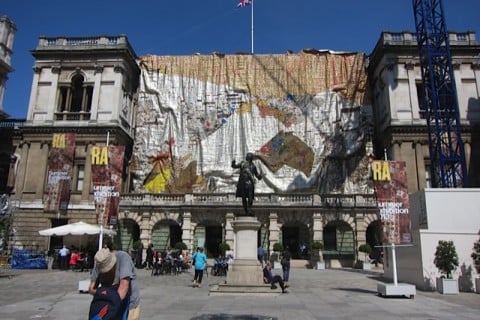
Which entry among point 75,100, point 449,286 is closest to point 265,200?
point 449,286

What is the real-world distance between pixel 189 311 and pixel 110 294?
6052mm

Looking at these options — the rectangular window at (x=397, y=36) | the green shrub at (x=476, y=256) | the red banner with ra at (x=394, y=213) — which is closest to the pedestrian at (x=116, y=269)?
the red banner with ra at (x=394, y=213)

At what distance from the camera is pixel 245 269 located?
13.6 m

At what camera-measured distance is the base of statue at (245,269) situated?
43.0 feet

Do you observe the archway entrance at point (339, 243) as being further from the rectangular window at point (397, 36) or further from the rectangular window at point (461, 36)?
the rectangular window at point (461, 36)

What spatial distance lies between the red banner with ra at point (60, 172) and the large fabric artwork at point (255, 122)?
573 cm

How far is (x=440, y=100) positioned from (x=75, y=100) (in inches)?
1168

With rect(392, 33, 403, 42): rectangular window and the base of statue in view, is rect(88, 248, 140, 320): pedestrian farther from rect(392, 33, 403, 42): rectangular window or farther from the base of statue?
rect(392, 33, 403, 42): rectangular window

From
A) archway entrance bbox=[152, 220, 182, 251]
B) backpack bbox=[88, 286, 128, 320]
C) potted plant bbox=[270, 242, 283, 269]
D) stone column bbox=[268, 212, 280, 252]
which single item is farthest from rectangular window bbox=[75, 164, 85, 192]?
backpack bbox=[88, 286, 128, 320]

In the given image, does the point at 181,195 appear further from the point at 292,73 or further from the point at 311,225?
the point at 292,73

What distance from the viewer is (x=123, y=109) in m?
34.5

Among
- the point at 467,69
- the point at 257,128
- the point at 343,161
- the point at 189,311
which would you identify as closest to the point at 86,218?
the point at 257,128

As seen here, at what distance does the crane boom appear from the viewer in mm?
27875

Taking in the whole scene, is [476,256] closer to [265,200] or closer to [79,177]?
[265,200]
